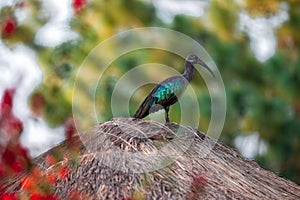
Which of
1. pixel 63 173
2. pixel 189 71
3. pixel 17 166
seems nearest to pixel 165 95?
pixel 189 71

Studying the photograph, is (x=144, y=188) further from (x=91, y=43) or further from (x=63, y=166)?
(x=91, y=43)

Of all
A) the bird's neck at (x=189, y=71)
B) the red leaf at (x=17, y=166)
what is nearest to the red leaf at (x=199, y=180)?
the bird's neck at (x=189, y=71)

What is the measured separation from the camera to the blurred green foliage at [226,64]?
1165 cm

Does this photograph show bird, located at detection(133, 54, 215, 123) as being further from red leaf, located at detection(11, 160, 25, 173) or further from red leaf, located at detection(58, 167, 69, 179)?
red leaf, located at detection(11, 160, 25, 173)

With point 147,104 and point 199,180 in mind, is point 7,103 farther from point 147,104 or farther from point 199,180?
point 147,104

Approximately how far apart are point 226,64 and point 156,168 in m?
6.93

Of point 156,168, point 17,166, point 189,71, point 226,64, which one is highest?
point 226,64

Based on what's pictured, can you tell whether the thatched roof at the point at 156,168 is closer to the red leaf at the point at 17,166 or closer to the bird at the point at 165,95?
the bird at the point at 165,95

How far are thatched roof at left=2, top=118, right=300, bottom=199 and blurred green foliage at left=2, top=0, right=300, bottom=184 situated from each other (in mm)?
4290

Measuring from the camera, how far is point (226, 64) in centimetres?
1243

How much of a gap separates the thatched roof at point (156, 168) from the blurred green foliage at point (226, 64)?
14.1 ft

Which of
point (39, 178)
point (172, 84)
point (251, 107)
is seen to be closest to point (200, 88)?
point (251, 107)

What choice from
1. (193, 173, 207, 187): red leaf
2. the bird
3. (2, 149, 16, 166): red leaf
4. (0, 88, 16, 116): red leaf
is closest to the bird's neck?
the bird

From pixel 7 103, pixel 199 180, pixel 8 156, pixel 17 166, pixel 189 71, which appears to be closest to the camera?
pixel 7 103
